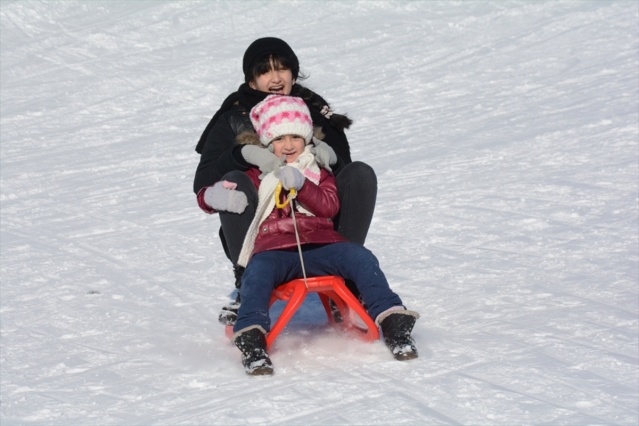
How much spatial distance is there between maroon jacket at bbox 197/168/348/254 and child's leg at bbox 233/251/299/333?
6 cm

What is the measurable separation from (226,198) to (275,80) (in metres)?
0.64

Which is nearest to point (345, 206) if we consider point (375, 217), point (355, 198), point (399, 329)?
point (355, 198)

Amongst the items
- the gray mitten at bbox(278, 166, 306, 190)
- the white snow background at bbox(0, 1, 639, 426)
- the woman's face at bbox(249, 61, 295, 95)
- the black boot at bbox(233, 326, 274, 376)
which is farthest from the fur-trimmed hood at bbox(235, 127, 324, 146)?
the black boot at bbox(233, 326, 274, 376)

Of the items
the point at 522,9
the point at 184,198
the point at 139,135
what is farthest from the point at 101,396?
the point at 522,9

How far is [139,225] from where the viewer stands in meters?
6.04

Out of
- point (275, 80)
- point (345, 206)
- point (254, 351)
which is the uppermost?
point (275, 80)

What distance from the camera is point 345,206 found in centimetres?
394

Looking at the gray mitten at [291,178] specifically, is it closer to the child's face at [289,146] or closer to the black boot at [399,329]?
the child's face at [289,146]

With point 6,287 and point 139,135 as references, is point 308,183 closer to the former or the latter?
point 6,287

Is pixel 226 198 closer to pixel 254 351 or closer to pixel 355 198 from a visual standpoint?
pixel 355 198

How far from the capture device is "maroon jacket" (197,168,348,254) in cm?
371

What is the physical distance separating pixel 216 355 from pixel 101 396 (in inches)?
20.5

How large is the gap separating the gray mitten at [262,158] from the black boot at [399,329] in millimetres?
712

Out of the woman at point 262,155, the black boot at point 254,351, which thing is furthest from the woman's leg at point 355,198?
the black boot at point 254,351
